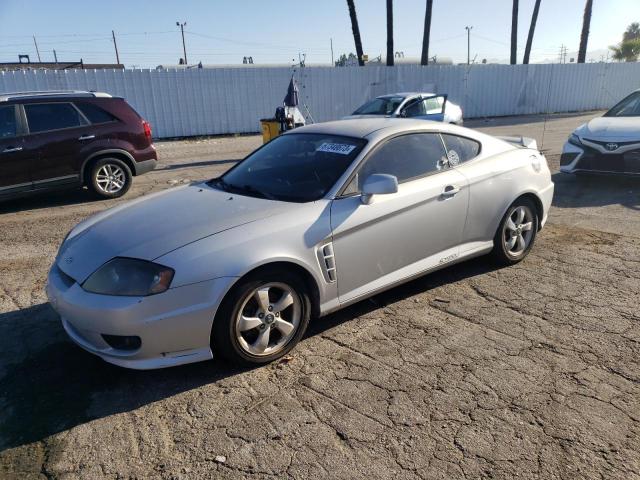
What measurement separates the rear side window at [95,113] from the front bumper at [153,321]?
604 cm

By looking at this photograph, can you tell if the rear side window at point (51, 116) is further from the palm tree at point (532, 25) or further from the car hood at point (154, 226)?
the palm tree at point (532, 25)

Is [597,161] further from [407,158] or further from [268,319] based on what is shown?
[268,319]

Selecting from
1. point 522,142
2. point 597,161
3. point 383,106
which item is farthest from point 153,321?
point 383,106

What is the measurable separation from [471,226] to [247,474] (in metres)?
2.91

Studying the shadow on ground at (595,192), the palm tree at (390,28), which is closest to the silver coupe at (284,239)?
the shadow on ground at (595,192)

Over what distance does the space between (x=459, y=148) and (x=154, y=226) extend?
2.74 m

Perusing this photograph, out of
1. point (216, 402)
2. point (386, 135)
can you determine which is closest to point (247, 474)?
point (216, 402)

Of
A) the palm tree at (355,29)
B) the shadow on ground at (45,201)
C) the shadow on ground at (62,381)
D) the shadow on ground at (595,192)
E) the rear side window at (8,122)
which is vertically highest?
the palm tree at (355,29)

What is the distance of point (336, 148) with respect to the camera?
409 centimetres

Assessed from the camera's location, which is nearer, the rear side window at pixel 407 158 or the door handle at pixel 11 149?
the rear side window at pixel 407 158

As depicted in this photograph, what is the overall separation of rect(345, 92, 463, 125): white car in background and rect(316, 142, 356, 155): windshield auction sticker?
9.24 metres

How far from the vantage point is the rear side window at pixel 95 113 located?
27.2ft

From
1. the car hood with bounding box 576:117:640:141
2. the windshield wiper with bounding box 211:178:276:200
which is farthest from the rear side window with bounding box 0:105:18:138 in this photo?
the car hood with bounding box 576:117:640:141

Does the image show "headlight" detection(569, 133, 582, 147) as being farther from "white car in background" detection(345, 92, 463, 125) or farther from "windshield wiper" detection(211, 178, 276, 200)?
"windshield wiper" detection(211, 178, 276, 200)
